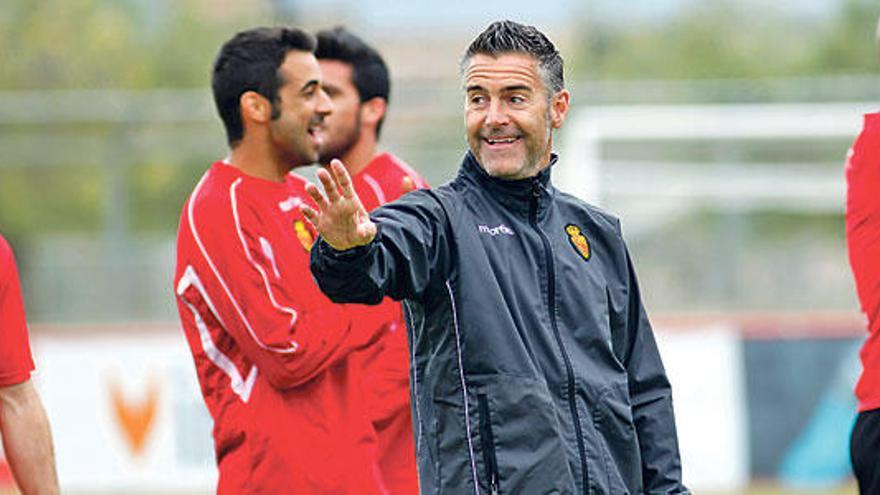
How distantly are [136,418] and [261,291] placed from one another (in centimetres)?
875

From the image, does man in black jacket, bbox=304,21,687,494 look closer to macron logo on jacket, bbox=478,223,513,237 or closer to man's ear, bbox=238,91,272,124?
macron logo on jacket, bbox=478,223,513,237

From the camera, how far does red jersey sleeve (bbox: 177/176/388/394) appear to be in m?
5.50

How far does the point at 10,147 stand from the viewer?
17.5 metres

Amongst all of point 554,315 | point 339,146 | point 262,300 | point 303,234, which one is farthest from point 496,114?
point 339,146

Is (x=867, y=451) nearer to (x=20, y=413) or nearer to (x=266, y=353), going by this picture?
(x=266, y=353)

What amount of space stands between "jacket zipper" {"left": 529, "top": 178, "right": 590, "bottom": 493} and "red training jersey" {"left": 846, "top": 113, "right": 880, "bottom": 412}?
5.35 ft

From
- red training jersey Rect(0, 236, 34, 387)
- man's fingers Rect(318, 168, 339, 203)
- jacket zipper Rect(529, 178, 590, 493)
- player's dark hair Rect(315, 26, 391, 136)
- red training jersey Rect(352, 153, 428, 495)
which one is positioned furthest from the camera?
player's dark hair Rect(315, 26, 391, 136)

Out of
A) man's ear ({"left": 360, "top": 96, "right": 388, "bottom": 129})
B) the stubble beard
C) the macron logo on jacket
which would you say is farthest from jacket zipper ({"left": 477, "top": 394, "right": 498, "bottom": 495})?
man's ear ({"left": 360, "top": 96, "right": 388, "bottom": 129})

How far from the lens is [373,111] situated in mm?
7207

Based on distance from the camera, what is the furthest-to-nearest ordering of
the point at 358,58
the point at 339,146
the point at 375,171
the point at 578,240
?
the point at 358,58, the point at 339,146, the point at 375,171, the point at 578,240

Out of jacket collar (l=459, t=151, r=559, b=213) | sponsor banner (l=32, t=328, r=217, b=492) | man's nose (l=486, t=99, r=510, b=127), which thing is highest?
man's nose (l=486, t=99, r=510, b=127)

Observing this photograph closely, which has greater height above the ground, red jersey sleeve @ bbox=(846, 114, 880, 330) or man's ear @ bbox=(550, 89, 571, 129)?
man's ear @ bbox=(550, 89, 571, 129)

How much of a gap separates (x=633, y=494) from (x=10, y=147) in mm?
13775

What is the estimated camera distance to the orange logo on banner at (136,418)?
14023 mm
